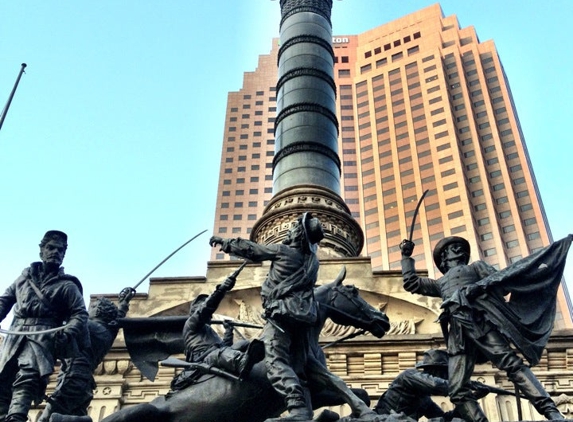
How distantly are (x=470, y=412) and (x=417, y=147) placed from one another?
7221 cm

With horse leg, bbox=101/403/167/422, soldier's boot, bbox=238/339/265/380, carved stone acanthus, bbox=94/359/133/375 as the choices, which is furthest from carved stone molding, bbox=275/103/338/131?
horse leg, bbox=101/403/167/422

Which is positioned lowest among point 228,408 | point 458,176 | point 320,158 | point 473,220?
point 228,408

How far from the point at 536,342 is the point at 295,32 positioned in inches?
619

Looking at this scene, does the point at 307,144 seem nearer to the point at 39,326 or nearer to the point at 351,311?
the point at 39,326

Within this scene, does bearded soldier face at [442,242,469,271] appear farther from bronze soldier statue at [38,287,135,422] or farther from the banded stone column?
the banded stone column

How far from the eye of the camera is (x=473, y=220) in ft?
223

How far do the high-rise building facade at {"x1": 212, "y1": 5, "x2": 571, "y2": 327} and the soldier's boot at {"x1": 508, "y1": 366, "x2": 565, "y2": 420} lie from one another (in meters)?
56.5

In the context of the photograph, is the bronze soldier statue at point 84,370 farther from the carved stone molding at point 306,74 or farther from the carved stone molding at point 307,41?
the carved stone molding at point 307,41

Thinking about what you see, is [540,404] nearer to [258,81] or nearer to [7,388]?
[7,388]

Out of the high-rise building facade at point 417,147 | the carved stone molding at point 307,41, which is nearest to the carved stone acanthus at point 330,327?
the carved stone molding at point 307,41

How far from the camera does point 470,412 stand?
6547mm

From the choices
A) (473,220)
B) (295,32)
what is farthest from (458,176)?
(295,32)

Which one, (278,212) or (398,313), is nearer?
(398,313)

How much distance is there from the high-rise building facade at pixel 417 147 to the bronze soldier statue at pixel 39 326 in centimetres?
5645
